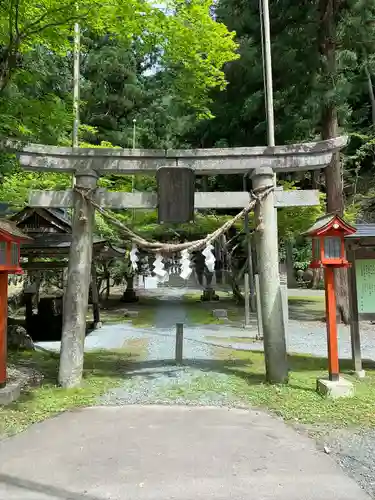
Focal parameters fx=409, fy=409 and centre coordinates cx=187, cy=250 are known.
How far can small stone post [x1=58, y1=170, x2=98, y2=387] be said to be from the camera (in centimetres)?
639

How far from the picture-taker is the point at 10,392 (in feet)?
18.6

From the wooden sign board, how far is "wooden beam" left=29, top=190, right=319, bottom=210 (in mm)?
1819

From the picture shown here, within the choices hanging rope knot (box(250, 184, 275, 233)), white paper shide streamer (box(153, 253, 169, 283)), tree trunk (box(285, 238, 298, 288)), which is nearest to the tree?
hanging rope knot (box(250, 184, 275, 233))

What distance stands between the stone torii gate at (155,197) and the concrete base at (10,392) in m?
0.67

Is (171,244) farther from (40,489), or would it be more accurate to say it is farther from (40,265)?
(40,265)

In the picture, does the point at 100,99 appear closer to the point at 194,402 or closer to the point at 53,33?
the point at 53,33

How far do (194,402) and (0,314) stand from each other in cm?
306

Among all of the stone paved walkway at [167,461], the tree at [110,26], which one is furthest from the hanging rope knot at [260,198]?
the tree at [110,26]

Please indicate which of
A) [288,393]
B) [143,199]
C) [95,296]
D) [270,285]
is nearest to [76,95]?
[143,199]

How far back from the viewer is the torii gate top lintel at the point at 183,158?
21.2ft

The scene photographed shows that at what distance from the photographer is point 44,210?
945cm

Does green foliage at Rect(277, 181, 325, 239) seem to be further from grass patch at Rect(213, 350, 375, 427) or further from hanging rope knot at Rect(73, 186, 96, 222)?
hanging rope knot at Rect(73, 186, 96, 222)

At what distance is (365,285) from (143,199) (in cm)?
426

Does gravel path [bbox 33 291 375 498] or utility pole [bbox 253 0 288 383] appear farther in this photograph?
utility pole [bbox 253 0 288 383]
